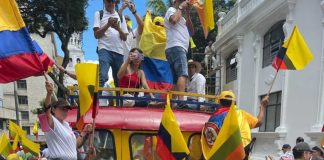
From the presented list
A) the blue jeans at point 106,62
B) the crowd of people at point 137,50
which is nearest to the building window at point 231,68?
the crowd of people at point 137,50

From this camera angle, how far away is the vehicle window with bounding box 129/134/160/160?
4434mm

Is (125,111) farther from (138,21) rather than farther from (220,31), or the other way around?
(220,31)

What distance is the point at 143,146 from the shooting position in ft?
14.8

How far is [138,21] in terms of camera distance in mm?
6547

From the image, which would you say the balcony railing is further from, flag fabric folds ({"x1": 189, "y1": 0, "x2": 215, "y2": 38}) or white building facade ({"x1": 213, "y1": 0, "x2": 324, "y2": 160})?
flag fabric folds ({"x1": 189, "y1": 0, "x2": 215, "y2": 38})

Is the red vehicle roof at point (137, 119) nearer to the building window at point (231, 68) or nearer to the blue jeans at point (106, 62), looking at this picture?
the blue jeans at point (106, 62)

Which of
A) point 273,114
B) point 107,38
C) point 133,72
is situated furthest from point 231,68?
point 133,72

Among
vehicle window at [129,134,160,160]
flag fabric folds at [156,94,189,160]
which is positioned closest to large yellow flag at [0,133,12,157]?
vehicle window at [129,134,160,160]

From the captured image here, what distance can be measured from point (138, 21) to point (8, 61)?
9.26 feet

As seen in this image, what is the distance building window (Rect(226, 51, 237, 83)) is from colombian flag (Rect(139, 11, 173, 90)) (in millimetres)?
14171

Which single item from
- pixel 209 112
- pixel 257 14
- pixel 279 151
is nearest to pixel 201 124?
pixel 209 112

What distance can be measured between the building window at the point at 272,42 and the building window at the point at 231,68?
12.3 feet

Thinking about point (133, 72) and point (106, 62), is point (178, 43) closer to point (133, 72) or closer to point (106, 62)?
point (133, 72)

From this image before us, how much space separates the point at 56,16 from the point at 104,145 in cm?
1379
